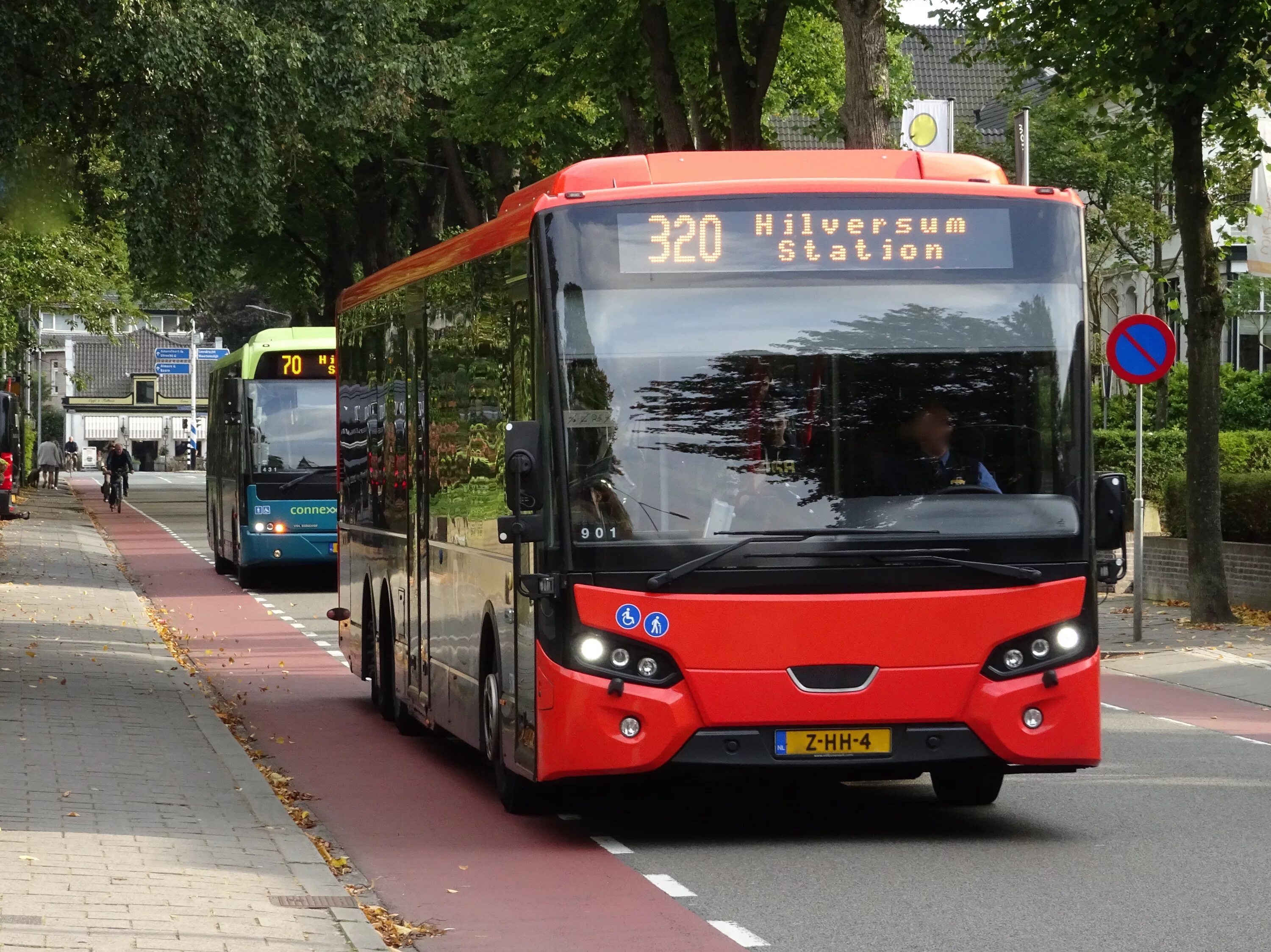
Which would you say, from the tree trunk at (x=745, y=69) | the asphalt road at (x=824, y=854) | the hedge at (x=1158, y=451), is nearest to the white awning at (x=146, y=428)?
the hedge at (x=1158, y=451)

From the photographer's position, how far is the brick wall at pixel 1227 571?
74.4 feet

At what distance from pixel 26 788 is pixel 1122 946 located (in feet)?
18.6

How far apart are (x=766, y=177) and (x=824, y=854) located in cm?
299

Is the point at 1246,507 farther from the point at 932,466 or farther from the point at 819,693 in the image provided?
the point at 819,693

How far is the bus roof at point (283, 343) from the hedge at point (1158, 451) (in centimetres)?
1308

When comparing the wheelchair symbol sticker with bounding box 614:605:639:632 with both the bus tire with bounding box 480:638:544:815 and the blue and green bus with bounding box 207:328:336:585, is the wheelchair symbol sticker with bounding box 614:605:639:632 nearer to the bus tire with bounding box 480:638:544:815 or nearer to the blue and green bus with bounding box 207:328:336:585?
the bus tire with bounding box 480:638:544:815

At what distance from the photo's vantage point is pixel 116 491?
60375 mm

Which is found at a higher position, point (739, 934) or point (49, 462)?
point (49, 462)

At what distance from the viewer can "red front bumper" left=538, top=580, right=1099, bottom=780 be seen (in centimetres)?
921

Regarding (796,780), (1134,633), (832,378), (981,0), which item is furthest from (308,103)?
(832,378)

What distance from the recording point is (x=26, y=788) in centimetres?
1067

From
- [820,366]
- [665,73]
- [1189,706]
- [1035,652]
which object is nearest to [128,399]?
[665,73]

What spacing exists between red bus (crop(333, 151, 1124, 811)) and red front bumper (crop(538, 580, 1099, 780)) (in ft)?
0.04

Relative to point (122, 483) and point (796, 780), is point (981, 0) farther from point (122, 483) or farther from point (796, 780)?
point (122, 483)
